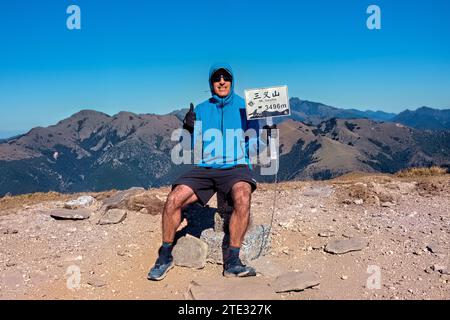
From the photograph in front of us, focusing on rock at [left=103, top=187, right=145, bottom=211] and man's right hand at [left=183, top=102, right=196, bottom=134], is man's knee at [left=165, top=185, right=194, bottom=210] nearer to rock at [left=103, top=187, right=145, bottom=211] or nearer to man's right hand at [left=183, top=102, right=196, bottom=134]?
man's right hand at [left=183, top=102, right=196, bottom=134]

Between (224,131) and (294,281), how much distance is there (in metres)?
2.97

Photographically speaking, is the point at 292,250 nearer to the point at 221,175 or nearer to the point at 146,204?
the point at 221,175

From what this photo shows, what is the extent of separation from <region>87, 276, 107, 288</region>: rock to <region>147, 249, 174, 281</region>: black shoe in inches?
30.3

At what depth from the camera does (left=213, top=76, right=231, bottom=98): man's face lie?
25.3ft

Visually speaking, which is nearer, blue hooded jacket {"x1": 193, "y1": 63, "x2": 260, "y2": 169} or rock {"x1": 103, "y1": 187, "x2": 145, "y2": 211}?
blue hooded jacket {"x1": 193, "y1": 63, "x2": 260, "y2": 169}

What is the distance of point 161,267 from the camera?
682 cm

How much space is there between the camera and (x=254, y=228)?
25.8 ft

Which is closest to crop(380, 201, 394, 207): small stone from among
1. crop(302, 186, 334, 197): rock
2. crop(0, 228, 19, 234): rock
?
crop(302, 186, 334, 197): rock

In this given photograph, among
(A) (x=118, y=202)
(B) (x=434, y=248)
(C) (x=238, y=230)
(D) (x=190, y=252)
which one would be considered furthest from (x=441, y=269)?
(A) (x=118, y=202)
